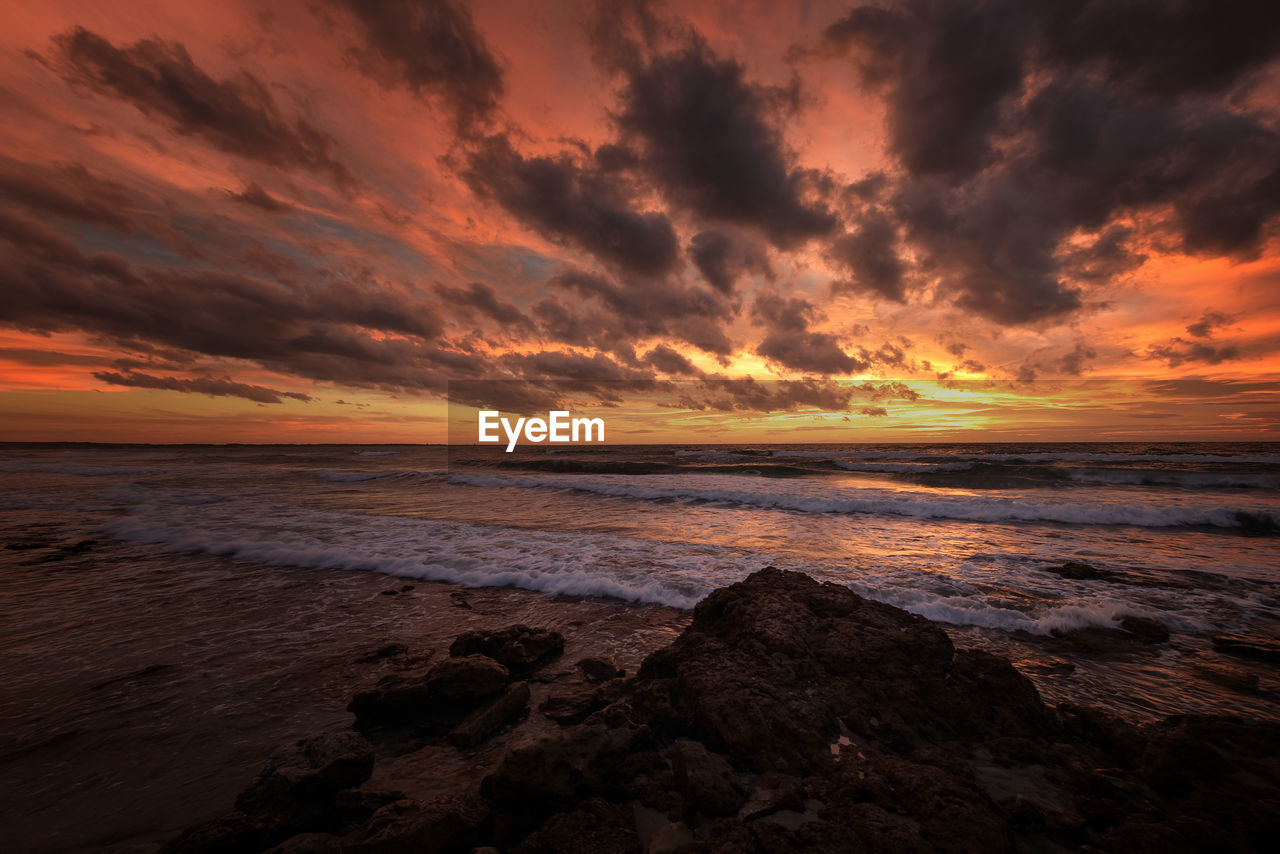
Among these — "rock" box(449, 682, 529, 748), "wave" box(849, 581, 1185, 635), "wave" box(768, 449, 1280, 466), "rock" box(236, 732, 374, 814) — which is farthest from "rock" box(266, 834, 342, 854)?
"wave" box(768, 449, 1280, 466)

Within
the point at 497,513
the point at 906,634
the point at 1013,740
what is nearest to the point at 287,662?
the point at 906,634

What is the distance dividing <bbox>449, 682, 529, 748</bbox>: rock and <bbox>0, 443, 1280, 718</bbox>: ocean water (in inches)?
136

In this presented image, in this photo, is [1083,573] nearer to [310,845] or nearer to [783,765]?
[783,765]

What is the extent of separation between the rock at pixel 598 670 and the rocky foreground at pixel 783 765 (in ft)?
0.10

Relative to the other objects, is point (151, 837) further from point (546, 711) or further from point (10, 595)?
point (10, 595)

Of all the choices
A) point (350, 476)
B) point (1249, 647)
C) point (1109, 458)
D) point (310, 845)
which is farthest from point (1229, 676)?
point (1109, 458)

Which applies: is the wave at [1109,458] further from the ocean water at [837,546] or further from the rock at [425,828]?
the rock at [425,828]

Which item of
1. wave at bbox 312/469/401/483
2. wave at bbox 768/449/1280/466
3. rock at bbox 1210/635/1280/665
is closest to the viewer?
rock at bbox 1210/635/1280/665

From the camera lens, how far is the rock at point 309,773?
3.07 metres

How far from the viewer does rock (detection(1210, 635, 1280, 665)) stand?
5664mm

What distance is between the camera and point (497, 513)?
53.9ft

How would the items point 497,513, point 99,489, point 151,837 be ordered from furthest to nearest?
point 99,489
point 497,513
point 151,837

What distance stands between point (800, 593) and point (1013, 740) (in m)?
2.25

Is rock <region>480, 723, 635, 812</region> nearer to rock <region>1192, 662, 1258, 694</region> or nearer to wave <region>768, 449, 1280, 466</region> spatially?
rock <region>1192, 662, 1258, 694</region>
